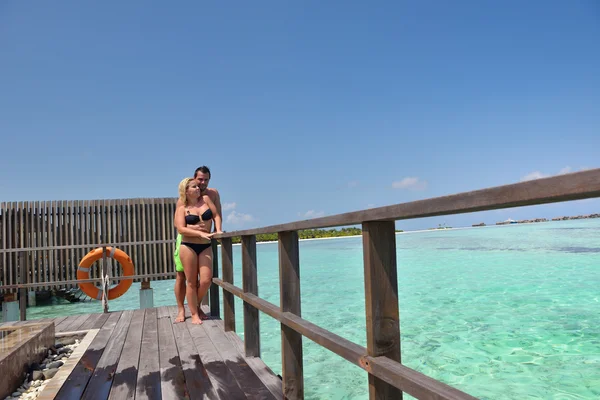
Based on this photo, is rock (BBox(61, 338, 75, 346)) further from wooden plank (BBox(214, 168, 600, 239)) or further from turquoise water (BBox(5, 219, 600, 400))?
wooden plank (BBox(214, 168, 600, 239))

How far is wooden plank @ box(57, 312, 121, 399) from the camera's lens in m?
2.36

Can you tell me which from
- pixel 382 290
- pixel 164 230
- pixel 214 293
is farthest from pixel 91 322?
pixel 382 290

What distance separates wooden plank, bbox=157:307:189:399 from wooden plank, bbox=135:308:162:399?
29 millimetres

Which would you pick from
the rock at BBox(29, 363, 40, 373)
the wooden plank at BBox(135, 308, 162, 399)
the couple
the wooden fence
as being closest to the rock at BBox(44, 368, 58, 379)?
the rock at BBox(29, 363, 40, 373)

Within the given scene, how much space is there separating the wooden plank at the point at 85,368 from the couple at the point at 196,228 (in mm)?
818

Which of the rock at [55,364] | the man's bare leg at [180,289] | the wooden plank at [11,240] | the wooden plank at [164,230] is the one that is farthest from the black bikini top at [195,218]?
the wooden plank at [11,240]

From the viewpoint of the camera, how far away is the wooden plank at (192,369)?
7.34ft

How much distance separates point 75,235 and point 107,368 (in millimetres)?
5692

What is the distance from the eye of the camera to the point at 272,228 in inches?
88.1

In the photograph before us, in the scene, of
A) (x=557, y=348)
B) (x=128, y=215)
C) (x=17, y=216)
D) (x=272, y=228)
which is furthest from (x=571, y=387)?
(x=17, y=216)

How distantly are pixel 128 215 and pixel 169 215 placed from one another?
771 millimetres

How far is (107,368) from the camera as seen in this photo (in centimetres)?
280

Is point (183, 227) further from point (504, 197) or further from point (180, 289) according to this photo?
point (504, 197)

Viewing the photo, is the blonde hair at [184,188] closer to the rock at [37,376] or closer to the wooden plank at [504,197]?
the rock at [37,376]
